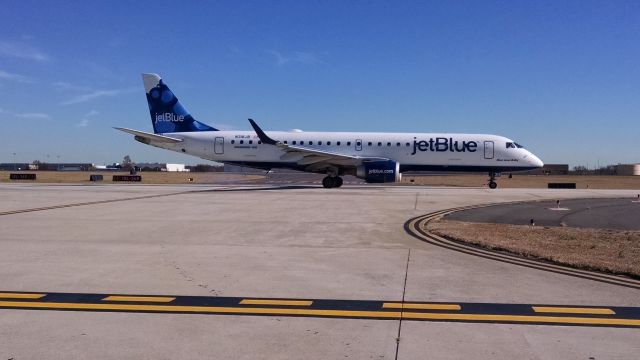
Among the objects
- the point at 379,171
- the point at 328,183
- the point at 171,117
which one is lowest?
the point at 328,183

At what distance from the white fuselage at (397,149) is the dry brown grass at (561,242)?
1955 centimetres

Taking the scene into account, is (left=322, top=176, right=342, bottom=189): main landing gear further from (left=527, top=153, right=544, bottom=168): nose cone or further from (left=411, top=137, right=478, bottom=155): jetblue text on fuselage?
(left=527, top=153, right=544, bottom=168): nose cone

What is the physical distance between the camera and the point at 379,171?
106ft

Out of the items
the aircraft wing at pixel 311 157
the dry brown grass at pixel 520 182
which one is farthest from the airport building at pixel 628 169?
the aircraft wing at pixel 311 157

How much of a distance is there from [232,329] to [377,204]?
1612 centimetres

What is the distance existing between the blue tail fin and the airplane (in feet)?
2.26

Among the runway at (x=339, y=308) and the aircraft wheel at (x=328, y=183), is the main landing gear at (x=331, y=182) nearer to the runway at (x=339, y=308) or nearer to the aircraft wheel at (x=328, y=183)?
the aircraft wheel at (x=328, y=183)

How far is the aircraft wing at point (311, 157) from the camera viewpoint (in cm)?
3177

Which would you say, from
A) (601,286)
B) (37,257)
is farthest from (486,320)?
(37,257)

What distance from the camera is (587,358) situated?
14.7ft

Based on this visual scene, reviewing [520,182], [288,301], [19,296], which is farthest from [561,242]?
[520,182]

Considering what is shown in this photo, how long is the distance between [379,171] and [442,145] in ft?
16.0

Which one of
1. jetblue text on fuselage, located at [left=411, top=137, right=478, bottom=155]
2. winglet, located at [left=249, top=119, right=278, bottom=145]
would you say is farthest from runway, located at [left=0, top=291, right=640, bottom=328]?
jetblue text on fuselage, located at [left=411, top=137, right=478, bottom=155]

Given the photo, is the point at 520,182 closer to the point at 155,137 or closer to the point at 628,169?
the point at 155,137
